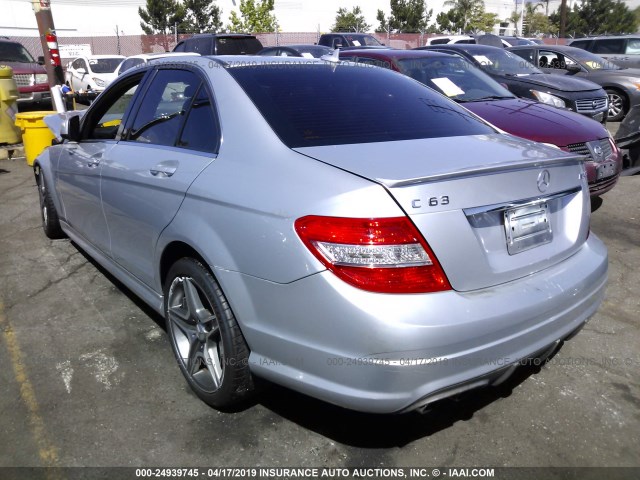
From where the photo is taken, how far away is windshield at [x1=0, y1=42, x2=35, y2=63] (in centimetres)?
1455

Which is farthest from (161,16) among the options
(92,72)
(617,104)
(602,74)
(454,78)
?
(454,78)

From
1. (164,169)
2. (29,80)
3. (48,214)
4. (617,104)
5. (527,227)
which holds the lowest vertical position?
(48,214)

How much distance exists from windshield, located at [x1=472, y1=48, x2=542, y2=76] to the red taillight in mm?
7549

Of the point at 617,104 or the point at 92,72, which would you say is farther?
the point at 92,72

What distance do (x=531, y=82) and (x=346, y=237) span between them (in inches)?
294

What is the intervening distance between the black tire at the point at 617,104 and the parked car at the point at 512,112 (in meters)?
6.85

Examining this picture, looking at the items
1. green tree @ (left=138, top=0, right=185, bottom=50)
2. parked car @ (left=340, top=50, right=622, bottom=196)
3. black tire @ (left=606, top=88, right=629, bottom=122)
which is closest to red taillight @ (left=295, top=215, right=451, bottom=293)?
parked car @ (left=340, top=50, right=622, bottom=196)

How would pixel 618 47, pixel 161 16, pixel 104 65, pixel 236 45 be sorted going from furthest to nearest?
pixel 161 16 → pixel 104 65 → pixel 618 47 → pixel 236 45

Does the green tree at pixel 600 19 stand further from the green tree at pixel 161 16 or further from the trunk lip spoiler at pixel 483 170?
the trunk lip spoiler at pixel 483 170

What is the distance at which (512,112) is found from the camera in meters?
5.73

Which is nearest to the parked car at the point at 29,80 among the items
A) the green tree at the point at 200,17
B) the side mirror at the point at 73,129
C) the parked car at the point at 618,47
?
the side mirror at the point at 73,129

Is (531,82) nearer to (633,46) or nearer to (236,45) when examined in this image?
(236,45)

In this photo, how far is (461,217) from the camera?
2.08m

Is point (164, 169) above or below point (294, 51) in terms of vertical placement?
below
